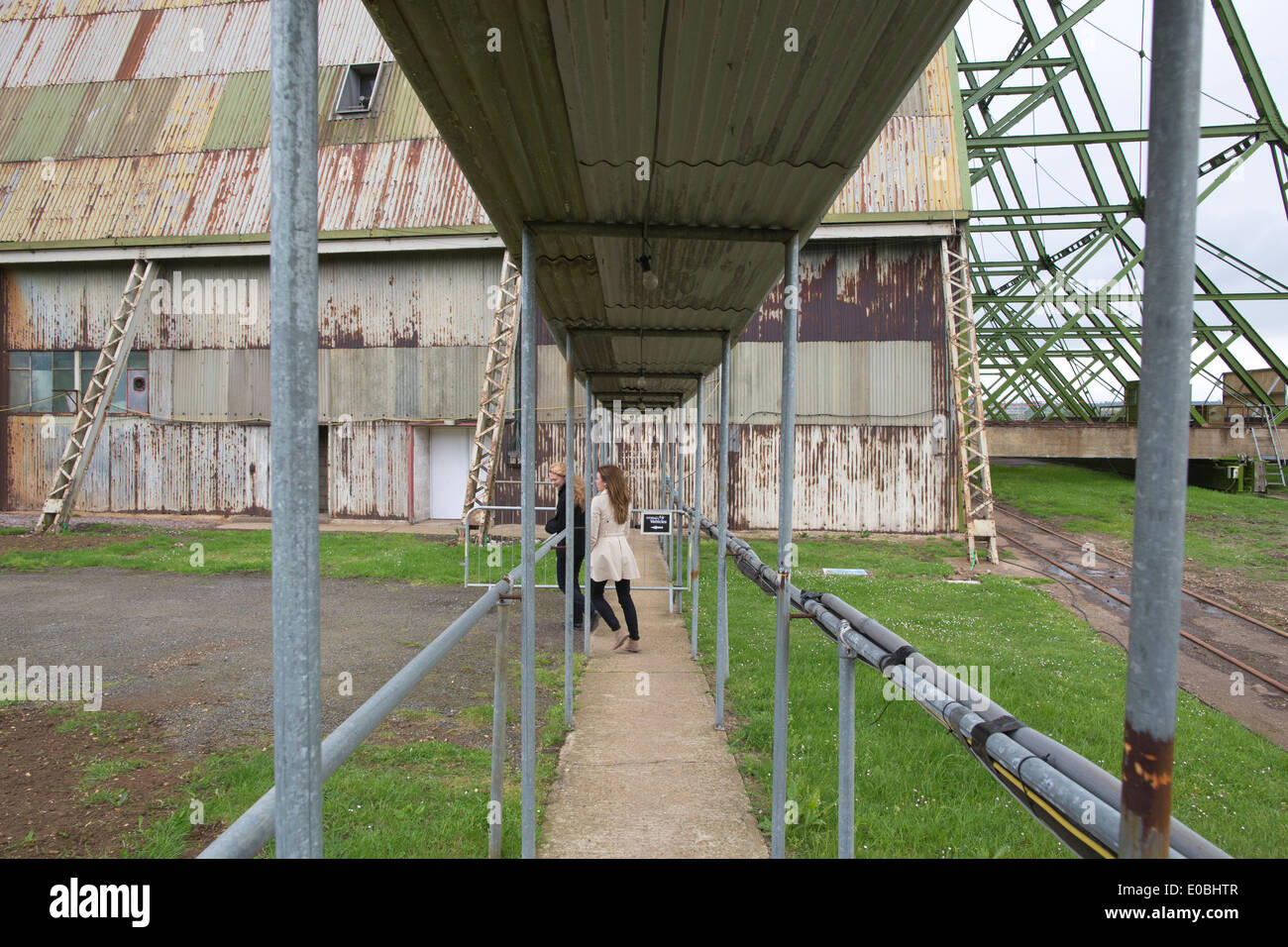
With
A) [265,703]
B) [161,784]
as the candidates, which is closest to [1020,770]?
[161,784]

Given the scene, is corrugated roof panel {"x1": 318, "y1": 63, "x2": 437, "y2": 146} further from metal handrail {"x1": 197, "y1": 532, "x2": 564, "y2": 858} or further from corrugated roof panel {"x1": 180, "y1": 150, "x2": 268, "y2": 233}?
metal handrail {"x1": 197, "y1": 532, "x2": 564, "y2": 858}

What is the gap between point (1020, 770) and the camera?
1.50 meters

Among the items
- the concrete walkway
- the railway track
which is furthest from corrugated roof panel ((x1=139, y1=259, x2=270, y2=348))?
the railway track

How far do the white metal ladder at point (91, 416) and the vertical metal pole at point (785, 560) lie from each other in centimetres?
1886

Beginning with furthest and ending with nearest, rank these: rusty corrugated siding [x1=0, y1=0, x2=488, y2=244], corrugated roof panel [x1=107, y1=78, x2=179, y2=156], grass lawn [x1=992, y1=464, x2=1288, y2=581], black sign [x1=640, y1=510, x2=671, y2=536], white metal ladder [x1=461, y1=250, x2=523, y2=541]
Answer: corrugated roof panel [x1=107, y1=78, x2=179, y2=156] < rusty corrugated siding [x1=0, y1=0, x2=488, y2=244] < white metal ladder [x1=461, y1=250, x2=523, y2=541] < grass lawn [x1=992, y1=464, x2=1288, y2=581] < black sign [x1=640, y1=510, x2=671, y2=536]

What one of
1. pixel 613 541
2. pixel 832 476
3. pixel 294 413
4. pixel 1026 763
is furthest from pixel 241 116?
pixel 1026 763

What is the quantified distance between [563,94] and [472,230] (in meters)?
17.7

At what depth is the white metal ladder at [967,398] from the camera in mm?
14734

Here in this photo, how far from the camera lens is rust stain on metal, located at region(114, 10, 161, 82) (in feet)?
74.8

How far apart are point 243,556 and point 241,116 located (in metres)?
13.7

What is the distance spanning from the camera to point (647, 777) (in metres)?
4.96

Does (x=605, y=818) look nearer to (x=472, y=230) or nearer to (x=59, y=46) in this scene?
(x=472, y=230)

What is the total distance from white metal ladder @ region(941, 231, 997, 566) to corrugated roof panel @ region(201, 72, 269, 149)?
17728 mm

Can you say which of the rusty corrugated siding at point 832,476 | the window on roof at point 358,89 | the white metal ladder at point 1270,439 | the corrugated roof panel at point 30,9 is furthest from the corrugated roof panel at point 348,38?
the white metal ladder at point 1270,439
